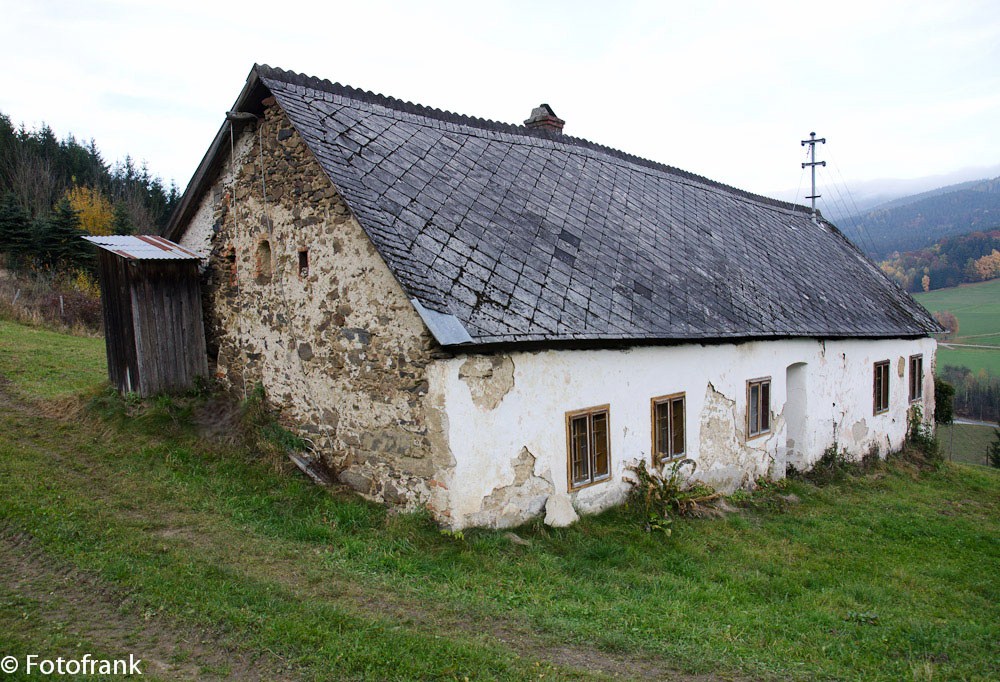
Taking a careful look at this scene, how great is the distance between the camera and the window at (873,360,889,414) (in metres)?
13.8

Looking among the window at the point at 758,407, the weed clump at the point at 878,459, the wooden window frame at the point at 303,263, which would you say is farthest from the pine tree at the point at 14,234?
the weed clump at the point at 878,459

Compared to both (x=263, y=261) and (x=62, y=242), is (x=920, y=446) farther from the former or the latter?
(x=62, y=242)

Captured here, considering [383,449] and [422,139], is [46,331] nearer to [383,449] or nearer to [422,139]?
[422,139]

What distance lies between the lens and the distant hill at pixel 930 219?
12750 centimetres

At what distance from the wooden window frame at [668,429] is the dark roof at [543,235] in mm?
865

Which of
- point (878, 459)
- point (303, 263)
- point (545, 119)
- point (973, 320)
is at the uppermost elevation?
point (545, 119)

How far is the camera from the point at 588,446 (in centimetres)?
757

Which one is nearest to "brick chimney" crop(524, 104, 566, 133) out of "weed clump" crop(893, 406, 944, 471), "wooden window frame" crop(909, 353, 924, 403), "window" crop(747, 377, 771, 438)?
"window" crop(747, 377, 771, 438)

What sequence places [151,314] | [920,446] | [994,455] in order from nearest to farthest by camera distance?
[151,314] → [920,446] → [994,455]

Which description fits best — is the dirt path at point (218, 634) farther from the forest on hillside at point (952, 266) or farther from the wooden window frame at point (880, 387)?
the forest on hillside at point (952, 266)

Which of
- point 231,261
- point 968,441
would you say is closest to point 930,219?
point 968,441

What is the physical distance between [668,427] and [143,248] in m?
7.96

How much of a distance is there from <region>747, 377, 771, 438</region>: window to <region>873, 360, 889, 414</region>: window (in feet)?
15.5

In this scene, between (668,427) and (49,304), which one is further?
(49,304)
